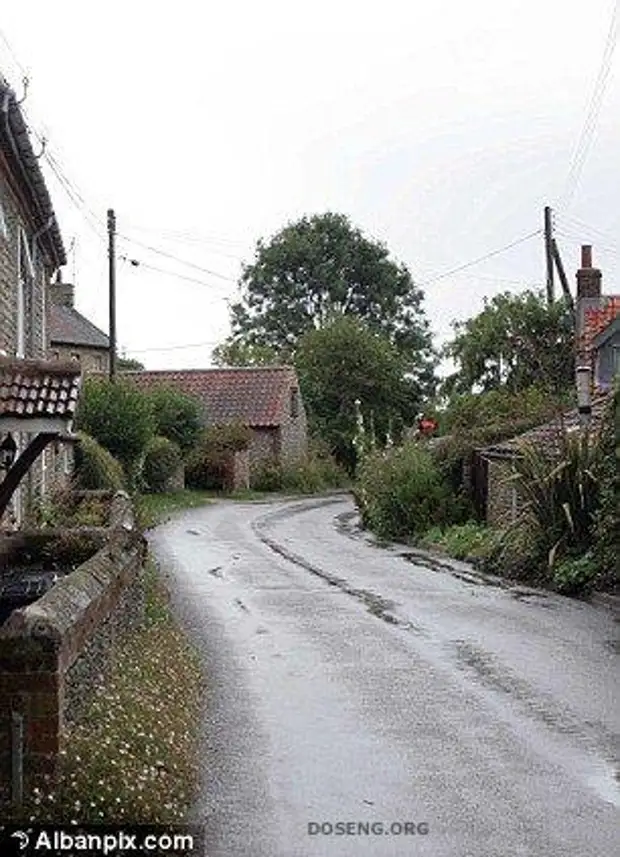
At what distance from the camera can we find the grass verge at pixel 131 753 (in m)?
6.75

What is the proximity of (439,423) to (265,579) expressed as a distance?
2088 cm

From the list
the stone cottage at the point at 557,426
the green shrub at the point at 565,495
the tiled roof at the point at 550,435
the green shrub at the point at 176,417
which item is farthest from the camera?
the green shrub at the point at 176,417

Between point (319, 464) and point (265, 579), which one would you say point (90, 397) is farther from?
point (319, 464)

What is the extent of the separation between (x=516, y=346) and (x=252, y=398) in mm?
18920

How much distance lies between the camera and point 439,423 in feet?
139

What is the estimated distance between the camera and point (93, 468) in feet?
106

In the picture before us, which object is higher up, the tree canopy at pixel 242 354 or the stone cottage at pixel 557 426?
the tree canopy at pixel 242 354

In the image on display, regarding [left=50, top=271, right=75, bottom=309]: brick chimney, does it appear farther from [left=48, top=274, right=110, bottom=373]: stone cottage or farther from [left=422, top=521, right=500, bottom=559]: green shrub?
[left=422, top=521, right=500, bottom=559]: green shrub

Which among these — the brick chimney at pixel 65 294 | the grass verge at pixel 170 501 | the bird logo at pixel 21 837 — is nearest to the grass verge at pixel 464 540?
the grass verge at pixel 170 501

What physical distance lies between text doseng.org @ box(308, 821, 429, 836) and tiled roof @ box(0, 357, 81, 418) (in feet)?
15.8

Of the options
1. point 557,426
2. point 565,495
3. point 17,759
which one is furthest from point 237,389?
point 17,759

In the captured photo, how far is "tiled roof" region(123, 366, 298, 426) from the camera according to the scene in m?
60.0

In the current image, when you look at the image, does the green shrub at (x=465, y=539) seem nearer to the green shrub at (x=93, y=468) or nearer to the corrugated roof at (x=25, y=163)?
the green shrub at (x=93, y=468)

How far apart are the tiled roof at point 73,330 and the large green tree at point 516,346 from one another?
2016 centimetres
